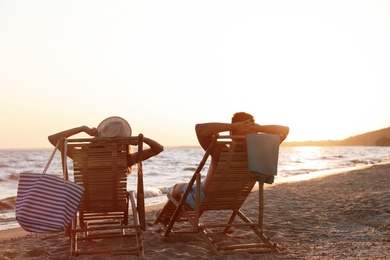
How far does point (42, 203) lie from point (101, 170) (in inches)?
35.3

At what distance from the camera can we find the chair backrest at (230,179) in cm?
438

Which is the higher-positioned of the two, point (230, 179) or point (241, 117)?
point (241, 117)

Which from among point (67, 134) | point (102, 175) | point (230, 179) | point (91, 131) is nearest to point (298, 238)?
point (230, 179)

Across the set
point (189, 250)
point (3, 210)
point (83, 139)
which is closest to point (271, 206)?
point (189, 250)

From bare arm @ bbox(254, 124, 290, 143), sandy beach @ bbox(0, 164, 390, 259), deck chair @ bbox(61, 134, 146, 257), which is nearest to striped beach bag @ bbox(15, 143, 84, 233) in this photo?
deck chair @ bbox(61, 134, 146, 257)

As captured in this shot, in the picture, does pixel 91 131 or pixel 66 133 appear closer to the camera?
pixel 66 133

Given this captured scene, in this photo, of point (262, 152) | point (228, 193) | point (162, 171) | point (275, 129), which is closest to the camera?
point (262, 152)

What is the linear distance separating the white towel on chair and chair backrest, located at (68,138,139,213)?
3.93ft

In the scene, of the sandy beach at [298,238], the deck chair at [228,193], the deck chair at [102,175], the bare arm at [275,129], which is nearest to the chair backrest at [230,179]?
the deck chair at [228,193]

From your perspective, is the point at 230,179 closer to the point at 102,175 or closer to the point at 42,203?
the point at 102,175

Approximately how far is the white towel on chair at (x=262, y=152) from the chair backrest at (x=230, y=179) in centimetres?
12

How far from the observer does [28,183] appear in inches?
148

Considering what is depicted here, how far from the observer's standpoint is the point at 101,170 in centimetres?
448

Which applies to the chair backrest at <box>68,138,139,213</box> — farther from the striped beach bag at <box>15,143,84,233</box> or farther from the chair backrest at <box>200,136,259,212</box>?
the chair backrest at <box>200,136,259,212</box>
